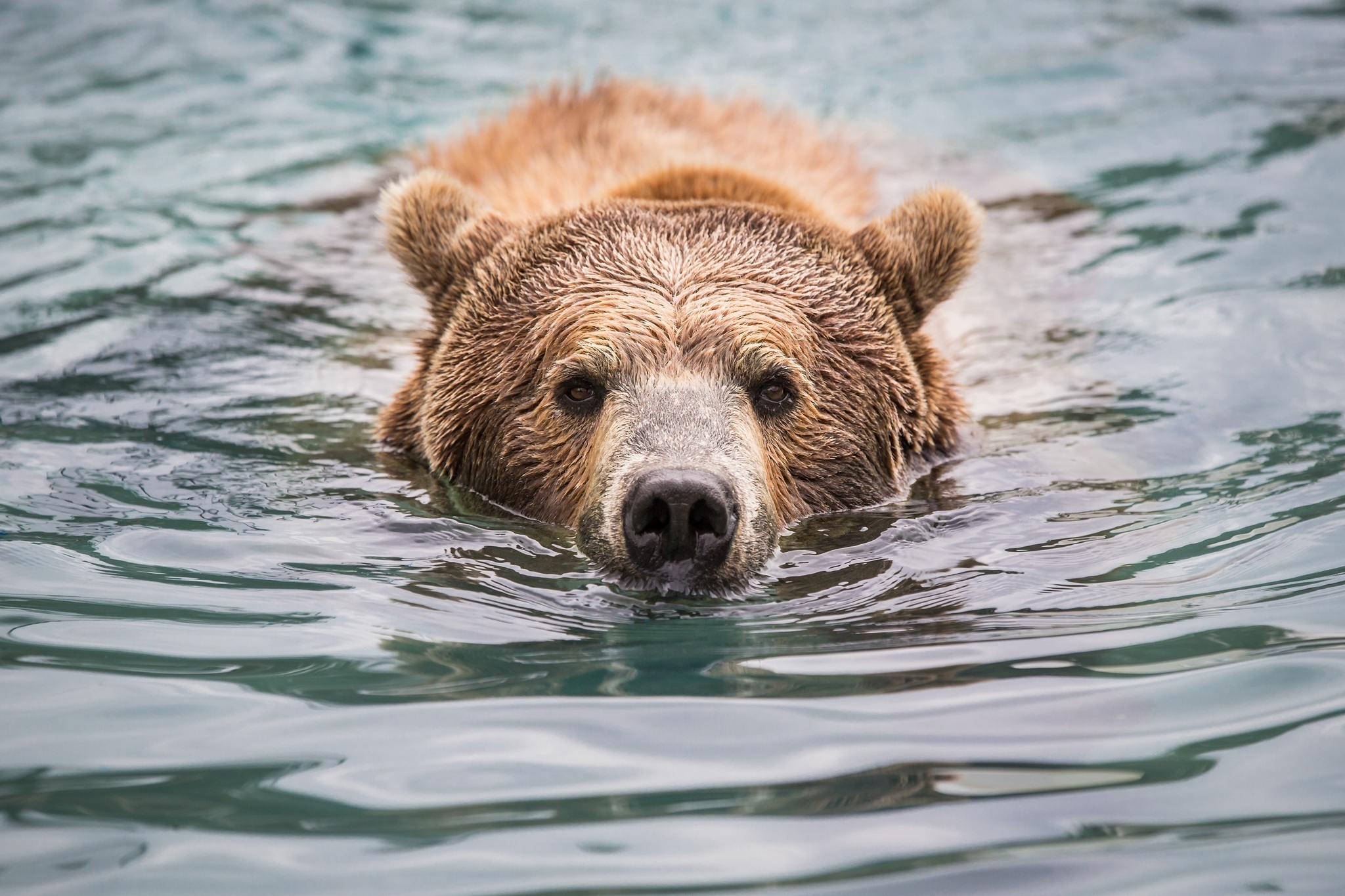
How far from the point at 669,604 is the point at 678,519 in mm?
337

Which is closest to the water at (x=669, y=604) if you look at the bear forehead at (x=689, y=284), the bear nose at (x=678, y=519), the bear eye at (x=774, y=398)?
the bear nose at (x=678, y=519)

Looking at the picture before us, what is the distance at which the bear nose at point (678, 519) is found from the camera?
4043mm

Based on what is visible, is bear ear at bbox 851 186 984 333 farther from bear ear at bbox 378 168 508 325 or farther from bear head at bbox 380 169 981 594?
bear ear at bbox 378 168 508 325

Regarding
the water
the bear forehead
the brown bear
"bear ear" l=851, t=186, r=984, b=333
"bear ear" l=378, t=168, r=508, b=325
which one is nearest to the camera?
the water

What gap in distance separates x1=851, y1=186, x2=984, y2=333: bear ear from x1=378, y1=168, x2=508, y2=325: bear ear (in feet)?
5.27

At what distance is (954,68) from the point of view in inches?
500

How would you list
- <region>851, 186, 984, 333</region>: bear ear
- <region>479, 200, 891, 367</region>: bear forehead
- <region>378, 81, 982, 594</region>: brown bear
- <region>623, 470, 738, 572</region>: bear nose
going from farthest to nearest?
<region>851, 186, 984, 333</region>: bear ear
<region>479, 200, 891, 367</region>: bear forehead
<region>378, 81, 982, 594</region>: brown bear
<region>623, 470, 738, 572</region>: bear nose

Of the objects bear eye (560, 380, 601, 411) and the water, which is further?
bear eye (560, 380, 601, 411)

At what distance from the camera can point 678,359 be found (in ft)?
16.1

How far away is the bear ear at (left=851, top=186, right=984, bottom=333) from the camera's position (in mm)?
5684

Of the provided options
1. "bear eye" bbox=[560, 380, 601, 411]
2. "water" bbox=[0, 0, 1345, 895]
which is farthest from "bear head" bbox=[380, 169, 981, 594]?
"water" bbox=[0, 0, 1345, 895]

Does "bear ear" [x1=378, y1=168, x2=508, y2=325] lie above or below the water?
above

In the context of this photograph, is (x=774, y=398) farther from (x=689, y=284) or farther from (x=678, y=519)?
(x=678, y=519)

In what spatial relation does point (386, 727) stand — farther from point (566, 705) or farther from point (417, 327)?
point (417, 327)
